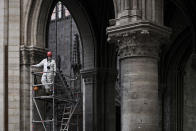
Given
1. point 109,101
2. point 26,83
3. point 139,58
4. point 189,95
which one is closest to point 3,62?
point 26,83

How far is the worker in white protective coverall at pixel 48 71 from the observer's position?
1711cm

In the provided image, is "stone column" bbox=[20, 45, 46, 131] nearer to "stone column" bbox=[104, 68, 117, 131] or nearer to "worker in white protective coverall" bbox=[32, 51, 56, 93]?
"worker in white protective coverall" bbox=[32, 51, 56, 93]

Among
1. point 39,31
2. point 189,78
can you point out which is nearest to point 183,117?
point 189,78

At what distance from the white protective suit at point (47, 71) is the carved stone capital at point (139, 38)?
303cm

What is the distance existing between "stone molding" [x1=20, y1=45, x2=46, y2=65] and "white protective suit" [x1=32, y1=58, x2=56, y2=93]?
1.42ft

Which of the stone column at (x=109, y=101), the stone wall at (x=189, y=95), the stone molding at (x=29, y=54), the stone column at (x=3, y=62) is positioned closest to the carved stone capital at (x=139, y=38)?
the stone molding at (x=29, y=54)

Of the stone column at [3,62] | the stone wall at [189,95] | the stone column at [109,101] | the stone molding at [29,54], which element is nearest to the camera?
the stone column at [3,62]

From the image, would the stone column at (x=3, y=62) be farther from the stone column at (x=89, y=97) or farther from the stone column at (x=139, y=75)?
the stone column at (x=89, y=97)

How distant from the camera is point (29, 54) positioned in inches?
692

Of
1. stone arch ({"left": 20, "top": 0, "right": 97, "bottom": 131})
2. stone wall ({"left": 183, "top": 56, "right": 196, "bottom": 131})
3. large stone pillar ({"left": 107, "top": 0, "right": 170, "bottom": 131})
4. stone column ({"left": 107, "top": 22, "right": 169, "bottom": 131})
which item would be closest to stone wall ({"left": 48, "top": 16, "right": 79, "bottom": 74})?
stone wall ({"left": 183, "top": 56, "right": 196, "bottom": 131})

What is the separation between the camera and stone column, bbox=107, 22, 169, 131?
14273 mm

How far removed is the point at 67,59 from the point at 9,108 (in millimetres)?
17732

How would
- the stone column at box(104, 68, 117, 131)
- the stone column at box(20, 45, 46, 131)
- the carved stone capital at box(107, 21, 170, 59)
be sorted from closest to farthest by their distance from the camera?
1. the carved stone capital at box(107, 21, 170, 59)
2. the stone column at box(20, 45, 46, 131)
3. the stone column at box(104, 68, 117, 131)

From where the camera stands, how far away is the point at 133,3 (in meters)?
14.8
